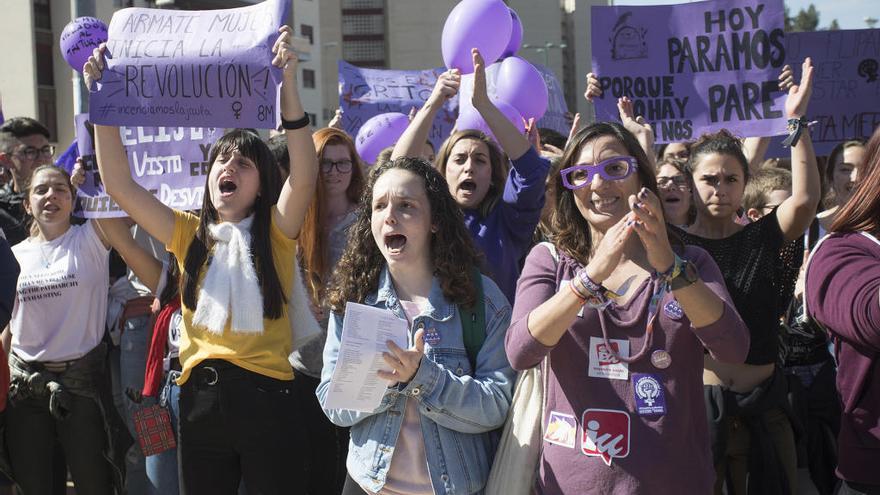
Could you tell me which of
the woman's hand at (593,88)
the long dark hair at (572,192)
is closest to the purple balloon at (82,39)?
the woman's hand at (593,88)

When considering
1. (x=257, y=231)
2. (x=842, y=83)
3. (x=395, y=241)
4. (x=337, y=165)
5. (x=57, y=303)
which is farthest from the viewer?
(x=842, y=83)

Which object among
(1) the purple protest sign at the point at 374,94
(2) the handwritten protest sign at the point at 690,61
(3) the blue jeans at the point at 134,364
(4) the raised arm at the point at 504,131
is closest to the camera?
(4) the raised arm at the point at 504,131

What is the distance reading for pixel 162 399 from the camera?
4473 millimetres

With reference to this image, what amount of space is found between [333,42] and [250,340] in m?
58.6

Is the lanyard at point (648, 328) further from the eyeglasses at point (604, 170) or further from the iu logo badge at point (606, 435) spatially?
the eyeglasses at point (604, 170)

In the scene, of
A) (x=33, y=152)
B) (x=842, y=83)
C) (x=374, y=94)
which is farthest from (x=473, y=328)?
(x=374, y=94)

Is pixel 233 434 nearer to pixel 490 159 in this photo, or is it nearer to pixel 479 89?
pixel 490 159

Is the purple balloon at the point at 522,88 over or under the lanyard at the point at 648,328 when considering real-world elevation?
over

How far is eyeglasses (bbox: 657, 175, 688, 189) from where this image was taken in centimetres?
481

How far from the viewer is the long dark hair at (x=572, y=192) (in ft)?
10.1

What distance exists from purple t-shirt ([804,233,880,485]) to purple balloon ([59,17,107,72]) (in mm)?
4387

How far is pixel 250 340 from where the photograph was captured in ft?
13.1

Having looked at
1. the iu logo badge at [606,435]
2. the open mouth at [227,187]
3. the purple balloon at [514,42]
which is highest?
the purple balloon at [514,42]

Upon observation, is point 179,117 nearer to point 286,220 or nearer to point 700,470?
point 286,220
